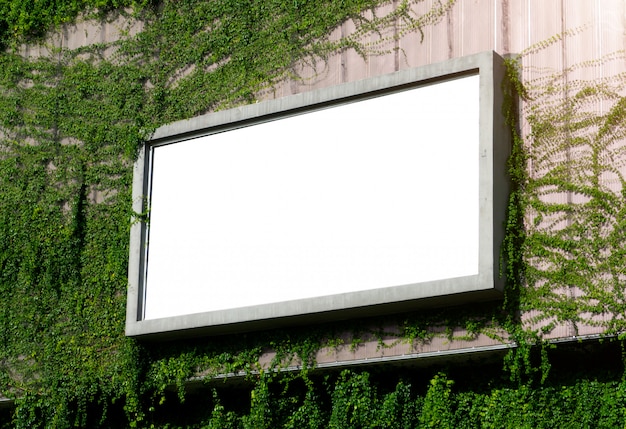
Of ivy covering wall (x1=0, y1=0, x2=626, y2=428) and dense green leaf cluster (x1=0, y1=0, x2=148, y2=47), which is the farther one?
dense green leaf cluster (x1=0, y1=0, x2=148, y2=47)

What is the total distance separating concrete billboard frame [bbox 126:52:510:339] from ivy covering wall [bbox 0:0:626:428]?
0.64 ft

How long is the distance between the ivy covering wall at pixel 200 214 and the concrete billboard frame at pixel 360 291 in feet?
0.64

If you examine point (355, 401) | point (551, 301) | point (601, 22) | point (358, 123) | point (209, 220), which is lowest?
point (355, 401)

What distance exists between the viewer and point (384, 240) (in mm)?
10961

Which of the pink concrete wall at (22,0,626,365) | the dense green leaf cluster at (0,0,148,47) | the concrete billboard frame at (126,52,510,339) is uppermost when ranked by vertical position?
the dense green leaf cluster at (0,0,148,47)

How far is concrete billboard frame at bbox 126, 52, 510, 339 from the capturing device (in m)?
10.5

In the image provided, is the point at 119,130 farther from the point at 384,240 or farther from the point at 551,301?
the point at 551,301

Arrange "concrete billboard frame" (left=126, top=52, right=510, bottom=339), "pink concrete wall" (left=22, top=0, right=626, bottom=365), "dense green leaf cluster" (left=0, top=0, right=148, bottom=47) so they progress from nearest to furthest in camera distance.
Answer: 1. "concrete billboard frame" (left=126, top=52, right=510, bottom=339)
2. "pink concrete wall" (left=22, top=0, right=626, bottom=365)
3. "dense green leaf cluster" (left=0, top=0, right=148, bottom=47)

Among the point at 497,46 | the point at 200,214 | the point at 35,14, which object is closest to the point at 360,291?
the point at 200,214

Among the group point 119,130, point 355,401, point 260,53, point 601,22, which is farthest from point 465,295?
point 119,130

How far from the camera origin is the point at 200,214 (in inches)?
485

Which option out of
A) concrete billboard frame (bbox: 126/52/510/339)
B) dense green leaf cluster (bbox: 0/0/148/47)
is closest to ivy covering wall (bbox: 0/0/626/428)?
dense green leaf cluster (bbox: 0/0/148/47)

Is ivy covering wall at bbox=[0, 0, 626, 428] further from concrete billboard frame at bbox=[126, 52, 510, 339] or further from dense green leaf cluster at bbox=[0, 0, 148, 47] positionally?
concrete billboard frame at bbox=[126, 52, 510, 339]

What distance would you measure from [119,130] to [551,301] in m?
5.62
